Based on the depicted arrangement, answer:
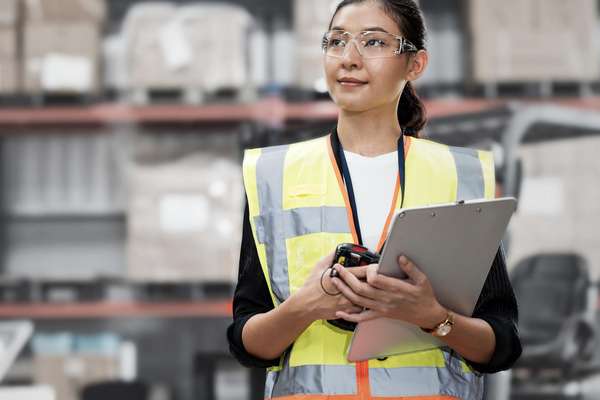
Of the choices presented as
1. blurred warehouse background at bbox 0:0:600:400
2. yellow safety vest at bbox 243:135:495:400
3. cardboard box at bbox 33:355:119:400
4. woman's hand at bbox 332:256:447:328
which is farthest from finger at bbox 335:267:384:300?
cardboard box at bbox 33:355:119:400

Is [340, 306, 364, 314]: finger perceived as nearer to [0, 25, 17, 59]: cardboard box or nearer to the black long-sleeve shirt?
the black long-sleeve shirt

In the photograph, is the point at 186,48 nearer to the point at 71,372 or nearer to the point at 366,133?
the point at 71,372

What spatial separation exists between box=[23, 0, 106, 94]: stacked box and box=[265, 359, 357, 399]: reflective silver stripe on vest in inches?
128

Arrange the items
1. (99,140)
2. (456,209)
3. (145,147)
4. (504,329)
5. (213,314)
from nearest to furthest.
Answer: (456,209) → (504,329) → (213,314) → (145,147) → (99,140)

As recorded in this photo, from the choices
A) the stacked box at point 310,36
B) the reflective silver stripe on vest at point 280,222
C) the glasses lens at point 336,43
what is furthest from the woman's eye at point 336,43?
the stacked box at point 310,36

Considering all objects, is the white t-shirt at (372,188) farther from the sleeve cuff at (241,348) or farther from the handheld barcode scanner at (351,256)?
the sleeve cuff at (241,348)

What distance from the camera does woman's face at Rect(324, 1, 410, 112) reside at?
1.58 m

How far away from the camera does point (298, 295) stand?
1458mm

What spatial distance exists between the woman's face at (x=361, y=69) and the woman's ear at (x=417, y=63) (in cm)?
5

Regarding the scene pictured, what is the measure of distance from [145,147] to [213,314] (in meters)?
1.02

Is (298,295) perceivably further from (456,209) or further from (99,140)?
(99,140)

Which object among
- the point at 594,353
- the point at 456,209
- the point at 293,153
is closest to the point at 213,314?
the point at 594,353

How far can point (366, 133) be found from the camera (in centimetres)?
165

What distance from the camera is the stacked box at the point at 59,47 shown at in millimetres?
4422
